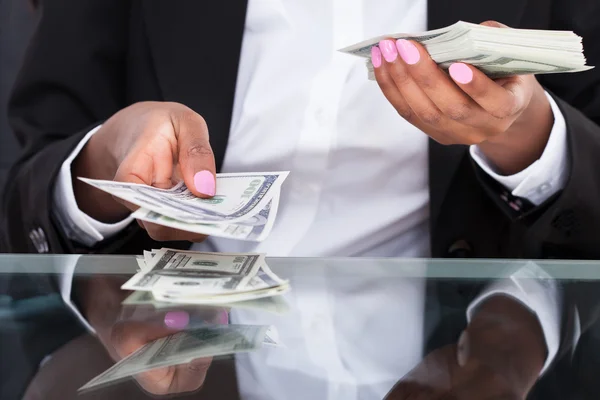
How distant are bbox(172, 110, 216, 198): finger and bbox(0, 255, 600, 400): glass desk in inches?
3.9

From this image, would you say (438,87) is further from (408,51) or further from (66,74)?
(66,74)

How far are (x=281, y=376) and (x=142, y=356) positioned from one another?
0.31 ft

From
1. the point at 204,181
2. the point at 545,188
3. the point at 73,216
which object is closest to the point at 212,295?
the point at 204,181

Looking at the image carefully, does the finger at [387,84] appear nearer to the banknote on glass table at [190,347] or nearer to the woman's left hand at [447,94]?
the woman's left hand at [447,94]

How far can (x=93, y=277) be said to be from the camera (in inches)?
23.5

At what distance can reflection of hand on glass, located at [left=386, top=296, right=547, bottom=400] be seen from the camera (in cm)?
38

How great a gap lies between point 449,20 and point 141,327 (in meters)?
0.76

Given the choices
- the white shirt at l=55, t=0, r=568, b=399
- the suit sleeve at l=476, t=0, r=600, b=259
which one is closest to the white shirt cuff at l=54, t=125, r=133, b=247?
the white shirt at l=55, t=0, r=568, b=399

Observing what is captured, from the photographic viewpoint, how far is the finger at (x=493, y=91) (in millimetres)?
649

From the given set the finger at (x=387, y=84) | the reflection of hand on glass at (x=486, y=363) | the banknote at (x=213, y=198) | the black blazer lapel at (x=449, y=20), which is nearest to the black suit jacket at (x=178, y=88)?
the black blazer lapel at (x=449, y=20)

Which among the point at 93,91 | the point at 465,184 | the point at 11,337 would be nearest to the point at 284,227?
the point at 465,184

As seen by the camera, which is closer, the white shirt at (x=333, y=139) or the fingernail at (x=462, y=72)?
the fingernail at (x=462, y=72)

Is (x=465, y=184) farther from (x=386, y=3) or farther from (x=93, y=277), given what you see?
(x=93, y=277)

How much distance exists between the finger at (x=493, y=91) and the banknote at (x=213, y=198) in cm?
22
